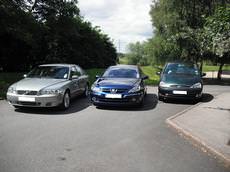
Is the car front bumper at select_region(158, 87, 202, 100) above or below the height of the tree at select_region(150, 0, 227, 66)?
below

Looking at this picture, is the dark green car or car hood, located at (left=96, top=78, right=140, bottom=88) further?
the dark green car

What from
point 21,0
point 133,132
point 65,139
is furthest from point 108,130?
point 21,0

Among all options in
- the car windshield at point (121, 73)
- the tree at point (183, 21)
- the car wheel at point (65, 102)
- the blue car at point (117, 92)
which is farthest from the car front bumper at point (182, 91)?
the tree at point (183, 21)

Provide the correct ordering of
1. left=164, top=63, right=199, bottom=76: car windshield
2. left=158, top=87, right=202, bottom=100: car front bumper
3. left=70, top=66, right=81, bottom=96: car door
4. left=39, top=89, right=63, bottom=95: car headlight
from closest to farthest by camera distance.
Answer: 1. left=39, top=89, right=63, bottom=95: car headlight
2. left=70, top=66, right=81, bottom=96: car door
3. left=158, top=87, right=202, bottom=100: car front bumper
4. left=164, top=63, right=199, bottom=76: car windshield

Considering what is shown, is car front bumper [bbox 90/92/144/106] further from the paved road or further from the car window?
the car window

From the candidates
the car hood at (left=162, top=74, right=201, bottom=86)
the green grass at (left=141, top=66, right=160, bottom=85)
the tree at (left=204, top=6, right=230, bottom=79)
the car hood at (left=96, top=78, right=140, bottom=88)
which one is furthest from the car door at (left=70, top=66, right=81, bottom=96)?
the green grass at (left=141, top=66, right=160, bottom=85)

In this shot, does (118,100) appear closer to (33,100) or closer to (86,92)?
(33,100)

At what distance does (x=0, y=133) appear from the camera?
7.15 m

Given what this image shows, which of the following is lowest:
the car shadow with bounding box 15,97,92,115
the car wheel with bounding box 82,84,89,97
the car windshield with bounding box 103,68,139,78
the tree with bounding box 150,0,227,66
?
the car shadow with bounding box 15,97,92,115

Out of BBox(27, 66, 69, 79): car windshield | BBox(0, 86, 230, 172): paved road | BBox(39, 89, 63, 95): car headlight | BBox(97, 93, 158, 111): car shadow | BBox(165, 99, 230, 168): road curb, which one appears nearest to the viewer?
BBox(0, 86, 230, 172): paved road

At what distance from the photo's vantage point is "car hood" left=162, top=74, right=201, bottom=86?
12.1 meters

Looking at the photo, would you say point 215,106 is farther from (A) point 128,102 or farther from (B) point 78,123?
(B) point 78,123

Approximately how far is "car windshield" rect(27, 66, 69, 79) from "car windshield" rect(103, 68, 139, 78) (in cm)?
161

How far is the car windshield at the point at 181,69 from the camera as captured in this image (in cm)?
1355
